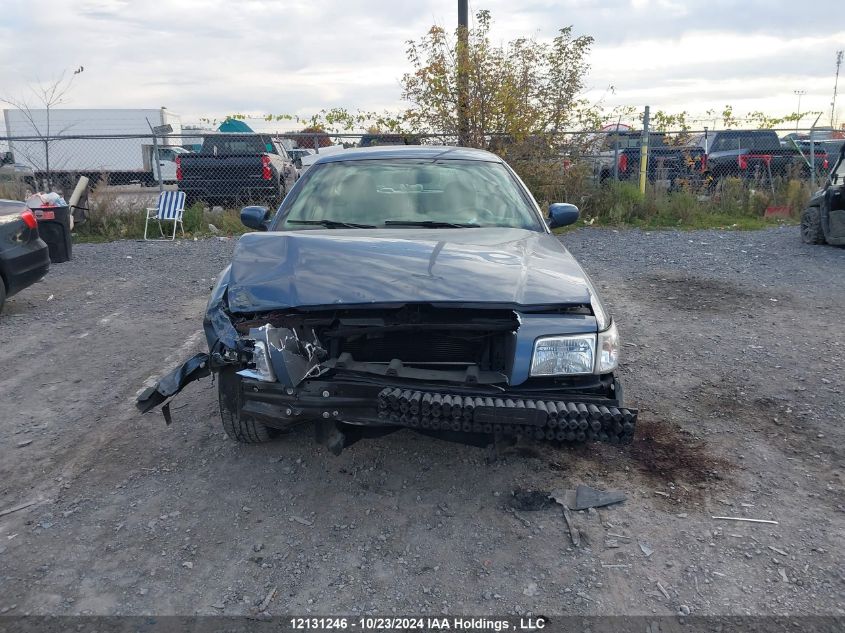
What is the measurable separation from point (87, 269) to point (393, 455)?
302 inches

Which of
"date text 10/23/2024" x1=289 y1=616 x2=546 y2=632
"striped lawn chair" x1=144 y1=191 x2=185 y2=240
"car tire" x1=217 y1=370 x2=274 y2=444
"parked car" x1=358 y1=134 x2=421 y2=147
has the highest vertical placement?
"parked car" x1=358 y1=134 x2=421 y2=147

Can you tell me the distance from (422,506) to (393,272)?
3.76ft

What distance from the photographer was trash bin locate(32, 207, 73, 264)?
9109mm

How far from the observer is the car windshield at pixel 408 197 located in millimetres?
4473

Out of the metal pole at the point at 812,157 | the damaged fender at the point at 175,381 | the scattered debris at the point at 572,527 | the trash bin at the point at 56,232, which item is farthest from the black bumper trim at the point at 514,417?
the metal pole at the point at 812,157

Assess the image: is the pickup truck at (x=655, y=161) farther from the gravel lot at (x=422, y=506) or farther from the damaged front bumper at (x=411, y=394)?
the damaged front bumper at (x=411, y=394)

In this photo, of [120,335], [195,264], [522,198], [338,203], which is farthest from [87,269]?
[522,198]

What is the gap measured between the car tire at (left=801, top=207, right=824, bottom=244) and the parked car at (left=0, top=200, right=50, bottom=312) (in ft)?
35.4

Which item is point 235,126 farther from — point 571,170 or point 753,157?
point 753,157

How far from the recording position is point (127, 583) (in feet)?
9.09

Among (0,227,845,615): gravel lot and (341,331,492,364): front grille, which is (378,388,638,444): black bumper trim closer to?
(341,331,492,364): front grille

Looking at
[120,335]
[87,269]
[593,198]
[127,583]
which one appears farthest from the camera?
[593,198]

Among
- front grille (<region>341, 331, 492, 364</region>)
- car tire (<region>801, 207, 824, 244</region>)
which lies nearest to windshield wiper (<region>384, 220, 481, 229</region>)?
front grille (<region>341, 331, 492, 364</region>)

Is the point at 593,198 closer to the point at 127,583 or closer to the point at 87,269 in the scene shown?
the point at 87,269
